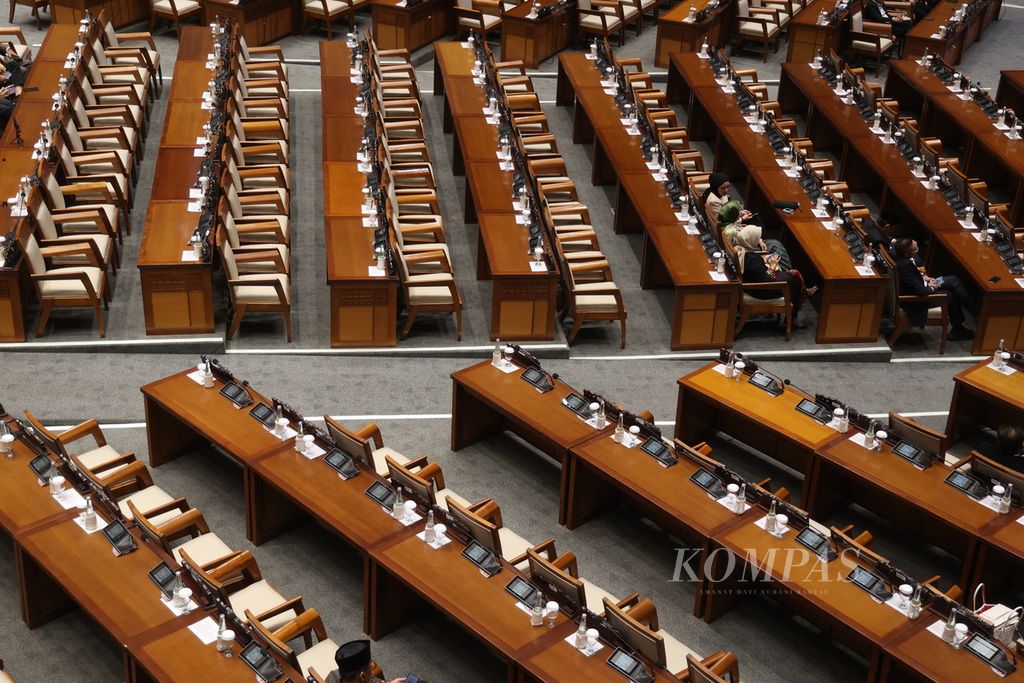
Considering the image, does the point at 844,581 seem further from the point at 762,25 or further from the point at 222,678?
the point at 762,25

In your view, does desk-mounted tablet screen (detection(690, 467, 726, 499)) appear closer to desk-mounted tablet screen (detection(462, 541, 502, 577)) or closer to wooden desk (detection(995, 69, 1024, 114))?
desk-mounted tablet screen (detection(462, 541, 502, 577))

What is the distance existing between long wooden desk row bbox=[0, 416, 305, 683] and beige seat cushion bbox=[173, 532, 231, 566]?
1.19 feet

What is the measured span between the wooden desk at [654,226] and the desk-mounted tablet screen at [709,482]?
260cm

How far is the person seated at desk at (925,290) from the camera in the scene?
9914 millimetres

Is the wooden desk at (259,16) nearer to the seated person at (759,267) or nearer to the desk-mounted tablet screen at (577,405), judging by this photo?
the seated person at (759,267)

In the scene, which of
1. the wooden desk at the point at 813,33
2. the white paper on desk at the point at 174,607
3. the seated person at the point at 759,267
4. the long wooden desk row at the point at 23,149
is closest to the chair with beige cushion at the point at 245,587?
the white paper on desk at the point at 174,607

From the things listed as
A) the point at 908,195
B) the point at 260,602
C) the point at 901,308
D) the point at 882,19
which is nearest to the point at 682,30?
the point at 882,19

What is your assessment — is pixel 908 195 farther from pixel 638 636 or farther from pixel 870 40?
pixel 638 636

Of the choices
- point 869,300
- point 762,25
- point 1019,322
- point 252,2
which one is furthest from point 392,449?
point 762,25

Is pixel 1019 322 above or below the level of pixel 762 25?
below

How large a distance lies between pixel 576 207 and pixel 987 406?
3636mm

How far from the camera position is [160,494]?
738 centimetres

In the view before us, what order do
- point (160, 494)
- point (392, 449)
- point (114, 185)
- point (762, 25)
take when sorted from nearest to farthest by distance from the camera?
1. point (160, 494)
2. point (392, 449)
3. point (114, 185)
4. point (762, 25)

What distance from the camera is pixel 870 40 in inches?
608
